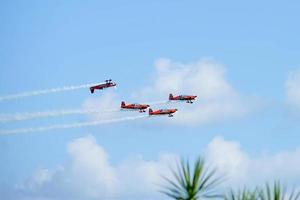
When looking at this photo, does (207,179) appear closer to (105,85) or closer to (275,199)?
(275,199)

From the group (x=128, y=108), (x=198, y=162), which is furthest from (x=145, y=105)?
(x=198, y=162)

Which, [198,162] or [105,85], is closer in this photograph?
[198,162]

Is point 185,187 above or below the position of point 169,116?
below

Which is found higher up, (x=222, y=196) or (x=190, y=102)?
(x=190, y=102)

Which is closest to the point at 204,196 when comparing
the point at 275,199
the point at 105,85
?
the point at 275,199

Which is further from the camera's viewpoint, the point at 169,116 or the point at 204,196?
the point at 169,116

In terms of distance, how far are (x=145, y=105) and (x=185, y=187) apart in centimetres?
15128

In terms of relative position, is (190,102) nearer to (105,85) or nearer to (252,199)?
(105,85)

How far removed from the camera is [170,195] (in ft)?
Result: 156

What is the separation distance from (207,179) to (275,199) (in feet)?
15.3

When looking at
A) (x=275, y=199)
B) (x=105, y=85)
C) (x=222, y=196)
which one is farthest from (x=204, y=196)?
(x=105, y=85)

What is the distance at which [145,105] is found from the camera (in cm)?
19875

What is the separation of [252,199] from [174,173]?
5718mm

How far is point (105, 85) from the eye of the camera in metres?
187
